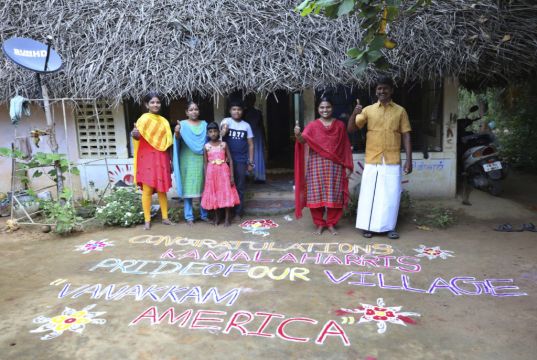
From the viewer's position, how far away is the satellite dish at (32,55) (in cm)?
498

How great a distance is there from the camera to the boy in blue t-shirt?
17.8 ft

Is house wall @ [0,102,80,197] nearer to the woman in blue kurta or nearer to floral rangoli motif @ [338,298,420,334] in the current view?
the woman in blue kurta

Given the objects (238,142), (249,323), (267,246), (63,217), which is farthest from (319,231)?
(63,217)

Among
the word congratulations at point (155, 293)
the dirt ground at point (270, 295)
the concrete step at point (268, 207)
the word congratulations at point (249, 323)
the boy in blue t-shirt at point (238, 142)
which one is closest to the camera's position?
the dirt ground at point (270, 295)

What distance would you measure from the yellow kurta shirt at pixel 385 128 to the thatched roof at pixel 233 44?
107cm

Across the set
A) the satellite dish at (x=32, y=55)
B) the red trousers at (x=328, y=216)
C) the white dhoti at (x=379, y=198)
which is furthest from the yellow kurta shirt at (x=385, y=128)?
the satellite dish at (x=32, y=55)

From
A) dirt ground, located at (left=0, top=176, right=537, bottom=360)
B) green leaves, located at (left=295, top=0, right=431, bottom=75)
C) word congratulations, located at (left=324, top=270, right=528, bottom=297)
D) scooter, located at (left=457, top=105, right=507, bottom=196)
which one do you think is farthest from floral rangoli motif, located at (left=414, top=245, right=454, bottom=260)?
scooter, located at (left=457, top=105, right=507, bottom=196)

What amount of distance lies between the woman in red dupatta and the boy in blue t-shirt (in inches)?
31.7

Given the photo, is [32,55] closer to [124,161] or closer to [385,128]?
[124,161]

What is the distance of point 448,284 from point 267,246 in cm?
190

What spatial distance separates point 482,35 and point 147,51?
4521 millimetres

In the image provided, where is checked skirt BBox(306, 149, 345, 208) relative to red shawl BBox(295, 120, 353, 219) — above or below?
below

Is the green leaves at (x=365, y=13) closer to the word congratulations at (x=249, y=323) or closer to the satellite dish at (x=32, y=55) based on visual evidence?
the word congratulations at (x=249, y=323)

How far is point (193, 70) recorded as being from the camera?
5.79m
